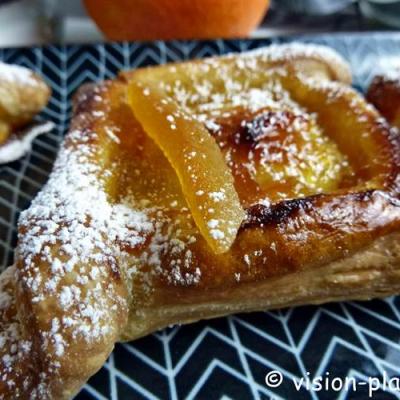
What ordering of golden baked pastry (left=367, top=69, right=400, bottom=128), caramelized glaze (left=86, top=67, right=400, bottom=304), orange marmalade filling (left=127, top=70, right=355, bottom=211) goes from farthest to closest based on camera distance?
golden baked pastry (left=367, top=69, right=400, bottom=128) < orange marmalade filling (left=127, top=70, right=355, bottom=211) < caramelized glaze (left=86, top=67, right=400, bottom=304)

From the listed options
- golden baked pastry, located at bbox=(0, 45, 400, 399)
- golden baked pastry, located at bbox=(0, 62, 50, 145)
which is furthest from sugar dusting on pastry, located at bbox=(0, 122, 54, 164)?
golden baked pastry, located at bbox=(0, 45, 400, 399)

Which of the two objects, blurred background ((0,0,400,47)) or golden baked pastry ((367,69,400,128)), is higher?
blurred background ((0,0,400,47))

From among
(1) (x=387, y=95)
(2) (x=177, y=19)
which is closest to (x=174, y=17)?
(2) (x=177, y=19)

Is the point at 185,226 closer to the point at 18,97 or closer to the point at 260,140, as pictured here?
the point at 260,140

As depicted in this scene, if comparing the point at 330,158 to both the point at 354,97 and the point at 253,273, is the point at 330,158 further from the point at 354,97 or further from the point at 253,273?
the point at 253,273

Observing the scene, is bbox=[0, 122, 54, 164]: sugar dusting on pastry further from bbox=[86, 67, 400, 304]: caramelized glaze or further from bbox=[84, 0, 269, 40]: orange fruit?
bbox=[84, 0, 269, 40]: orange fruit
